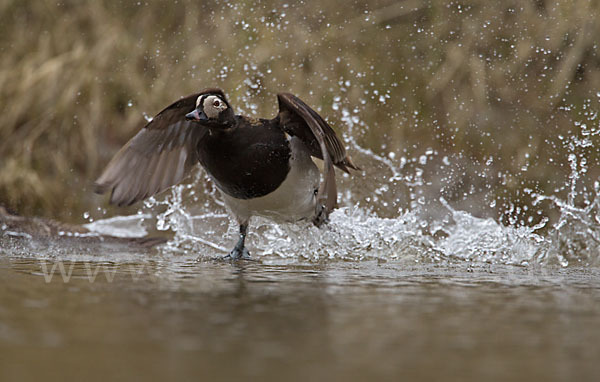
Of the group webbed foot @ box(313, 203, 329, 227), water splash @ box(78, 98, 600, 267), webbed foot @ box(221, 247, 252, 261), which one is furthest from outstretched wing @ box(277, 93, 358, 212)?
webbed foot @ box(221, 247, 252, 261)

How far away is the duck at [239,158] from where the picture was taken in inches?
159

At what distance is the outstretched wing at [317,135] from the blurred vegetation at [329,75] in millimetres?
2392

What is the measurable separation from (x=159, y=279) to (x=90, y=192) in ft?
12.3

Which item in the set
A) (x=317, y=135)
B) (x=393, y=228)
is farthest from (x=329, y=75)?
(x=317, y=135)

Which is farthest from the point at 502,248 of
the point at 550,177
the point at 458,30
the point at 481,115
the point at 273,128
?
the point at 458,30

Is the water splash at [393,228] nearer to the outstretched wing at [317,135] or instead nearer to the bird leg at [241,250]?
the bird leg at [241,250]

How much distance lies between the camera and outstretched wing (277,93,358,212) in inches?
147

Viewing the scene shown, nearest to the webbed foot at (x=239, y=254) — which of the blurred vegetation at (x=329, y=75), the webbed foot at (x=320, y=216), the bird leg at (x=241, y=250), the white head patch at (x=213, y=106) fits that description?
the bird leg at (x=241, y=250)

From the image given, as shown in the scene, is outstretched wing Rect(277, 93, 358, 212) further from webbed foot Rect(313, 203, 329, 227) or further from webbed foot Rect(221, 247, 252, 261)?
webbed foot Rect(221, 247, 252, 261)

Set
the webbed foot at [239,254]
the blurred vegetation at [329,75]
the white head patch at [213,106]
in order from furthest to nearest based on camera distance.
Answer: the blurred vegetation at [329,75], the webbed foot at [239,254], the white head patch at [213,106]

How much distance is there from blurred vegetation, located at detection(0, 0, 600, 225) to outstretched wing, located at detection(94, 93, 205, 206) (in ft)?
6.93

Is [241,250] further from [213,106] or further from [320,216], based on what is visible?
[213,106]

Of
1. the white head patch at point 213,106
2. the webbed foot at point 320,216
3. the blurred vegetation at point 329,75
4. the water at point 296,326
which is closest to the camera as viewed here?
the water at point 296,326

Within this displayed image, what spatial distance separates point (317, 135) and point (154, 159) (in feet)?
3.70
